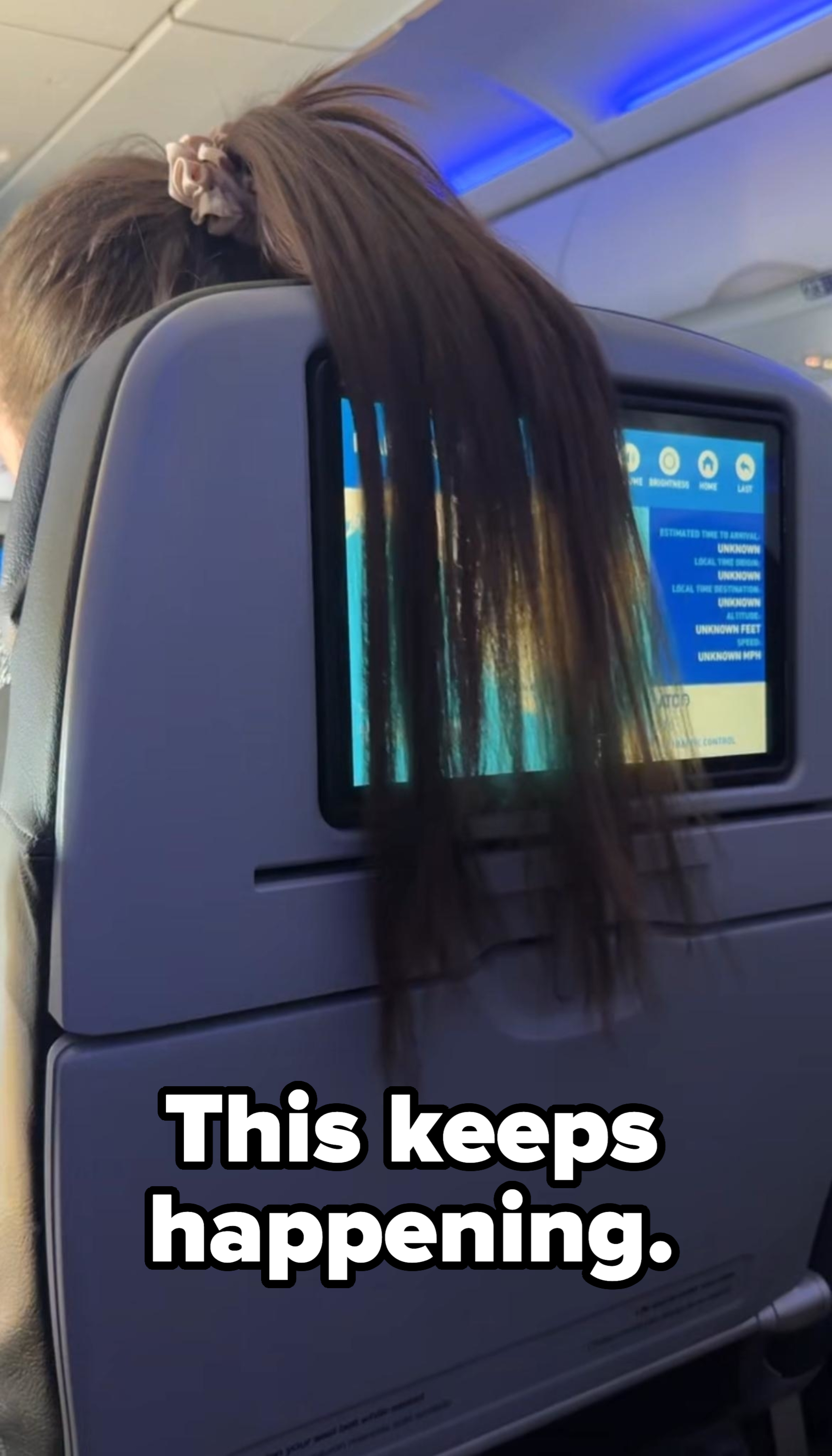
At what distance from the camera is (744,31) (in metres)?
2.75

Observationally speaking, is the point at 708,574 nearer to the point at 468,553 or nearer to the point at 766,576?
the point at 766,576

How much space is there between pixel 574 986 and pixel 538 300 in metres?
0.54

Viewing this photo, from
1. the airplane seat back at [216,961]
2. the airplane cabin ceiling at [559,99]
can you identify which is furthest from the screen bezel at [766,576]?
the airplane cabin ceiling at [559,99]

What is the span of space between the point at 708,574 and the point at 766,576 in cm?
7

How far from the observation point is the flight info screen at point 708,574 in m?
1.07

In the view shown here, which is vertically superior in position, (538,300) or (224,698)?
(538,300)

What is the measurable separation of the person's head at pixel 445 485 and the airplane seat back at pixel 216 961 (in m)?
0.04

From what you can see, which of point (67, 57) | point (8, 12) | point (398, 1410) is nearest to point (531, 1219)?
point (398, 1410)

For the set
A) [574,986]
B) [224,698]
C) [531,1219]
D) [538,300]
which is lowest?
[531,1219]

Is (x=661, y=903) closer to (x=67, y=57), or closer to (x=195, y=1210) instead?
(x=195, y=1210)

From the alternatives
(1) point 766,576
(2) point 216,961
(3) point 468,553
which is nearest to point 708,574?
(1) point 766,576

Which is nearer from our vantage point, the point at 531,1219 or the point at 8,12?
the point at 531,1219

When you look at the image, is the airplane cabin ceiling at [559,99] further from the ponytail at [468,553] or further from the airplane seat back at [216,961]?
the airplane seat back at [216,961]

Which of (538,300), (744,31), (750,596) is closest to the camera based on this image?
(538,300)
